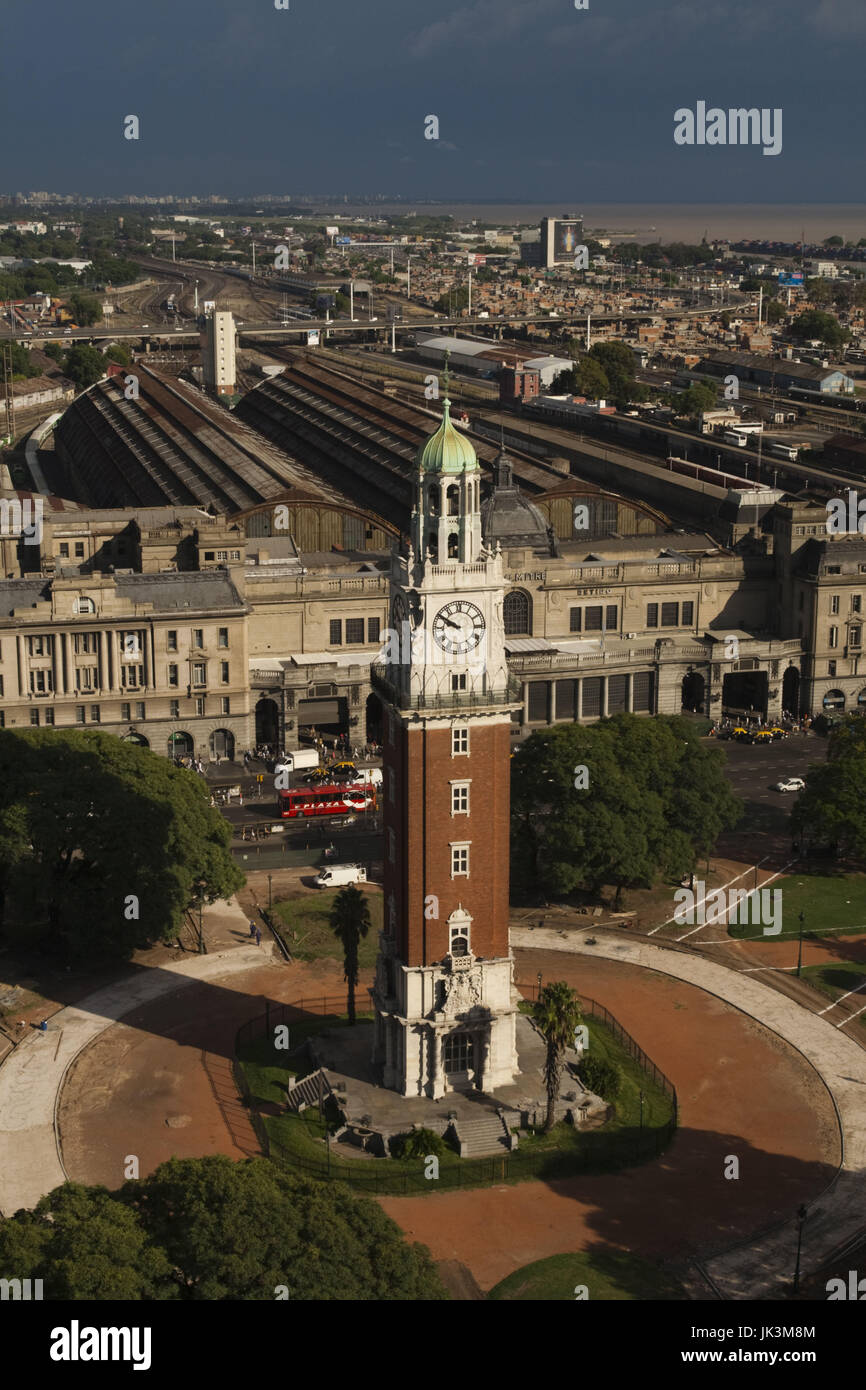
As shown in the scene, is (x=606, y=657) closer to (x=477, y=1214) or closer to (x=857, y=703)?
(x=857, y=703)

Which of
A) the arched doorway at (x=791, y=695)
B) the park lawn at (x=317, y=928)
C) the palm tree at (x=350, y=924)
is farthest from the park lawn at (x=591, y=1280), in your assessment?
the arched doorway at (x=791, y=695)

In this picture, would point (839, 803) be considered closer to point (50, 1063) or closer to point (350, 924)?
point (350, 924)

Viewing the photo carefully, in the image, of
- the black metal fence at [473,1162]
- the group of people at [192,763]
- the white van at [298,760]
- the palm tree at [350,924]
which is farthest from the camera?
the white van at [298,760]

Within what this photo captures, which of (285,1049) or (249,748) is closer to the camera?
(285,1049)

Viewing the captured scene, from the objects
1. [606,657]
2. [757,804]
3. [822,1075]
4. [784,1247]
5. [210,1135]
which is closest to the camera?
[784,1247]

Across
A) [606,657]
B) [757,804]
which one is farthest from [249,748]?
[757,804]

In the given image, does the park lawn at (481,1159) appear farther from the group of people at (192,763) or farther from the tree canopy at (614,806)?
the group of people at (192,763)

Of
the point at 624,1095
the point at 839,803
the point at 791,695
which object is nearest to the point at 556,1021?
the point at 624,1095

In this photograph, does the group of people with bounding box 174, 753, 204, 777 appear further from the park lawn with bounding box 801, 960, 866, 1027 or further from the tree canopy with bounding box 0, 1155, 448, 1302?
the tree canopy with bounding box 0, 1155, 448, 1302
